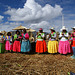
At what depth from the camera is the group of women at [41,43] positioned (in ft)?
19.0

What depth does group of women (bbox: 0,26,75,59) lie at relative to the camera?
5.78m

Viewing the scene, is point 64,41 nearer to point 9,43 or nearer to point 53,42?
point 53,42

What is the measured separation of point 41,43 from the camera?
20.8ft

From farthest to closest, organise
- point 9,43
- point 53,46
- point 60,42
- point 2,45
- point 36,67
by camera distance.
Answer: point 2,45, point 9,43, point 53,46, point 60,42, point 36,67

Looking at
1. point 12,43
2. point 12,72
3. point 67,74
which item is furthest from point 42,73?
point 12,43

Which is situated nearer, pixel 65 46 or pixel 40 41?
pixel 65 46

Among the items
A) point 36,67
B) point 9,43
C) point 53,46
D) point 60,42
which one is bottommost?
point 36,67

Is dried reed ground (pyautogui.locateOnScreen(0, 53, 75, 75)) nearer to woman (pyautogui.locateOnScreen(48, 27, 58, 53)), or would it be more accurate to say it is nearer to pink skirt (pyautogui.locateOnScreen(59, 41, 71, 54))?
pink skirt (pyautogui.locateOnScreen(59, 41, 71, 54))

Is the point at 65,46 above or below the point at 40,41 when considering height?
below

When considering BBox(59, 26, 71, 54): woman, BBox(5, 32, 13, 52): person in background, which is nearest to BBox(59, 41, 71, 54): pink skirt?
BBox(59, 26, 71, 54): woman

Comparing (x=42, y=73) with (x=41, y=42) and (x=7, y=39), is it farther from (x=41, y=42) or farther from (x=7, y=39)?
(x=7, y=39)

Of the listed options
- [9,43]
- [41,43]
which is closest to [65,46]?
[41,43]

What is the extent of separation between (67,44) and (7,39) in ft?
13.6

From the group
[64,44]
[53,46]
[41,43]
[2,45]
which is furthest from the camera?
[2,45]
